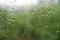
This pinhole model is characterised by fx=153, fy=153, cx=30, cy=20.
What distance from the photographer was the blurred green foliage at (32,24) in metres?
1.54

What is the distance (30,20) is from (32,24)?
1.8 inches

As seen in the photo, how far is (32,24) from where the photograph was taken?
1572mm

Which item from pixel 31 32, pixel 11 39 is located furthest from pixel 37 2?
pixel 11 39

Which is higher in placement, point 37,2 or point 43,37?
point 37,2

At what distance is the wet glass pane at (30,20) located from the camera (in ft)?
5.04

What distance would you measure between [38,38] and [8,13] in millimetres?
408

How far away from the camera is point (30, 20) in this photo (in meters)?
1.58

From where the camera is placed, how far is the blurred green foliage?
5.04ft

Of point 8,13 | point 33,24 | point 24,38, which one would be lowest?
point 24,38

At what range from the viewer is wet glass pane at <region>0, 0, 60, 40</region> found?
1537mm

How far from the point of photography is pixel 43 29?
60.6 inches

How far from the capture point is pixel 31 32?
1.56 metres

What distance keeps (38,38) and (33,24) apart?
153mm

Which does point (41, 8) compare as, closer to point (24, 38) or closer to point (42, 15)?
point (42, 15)
